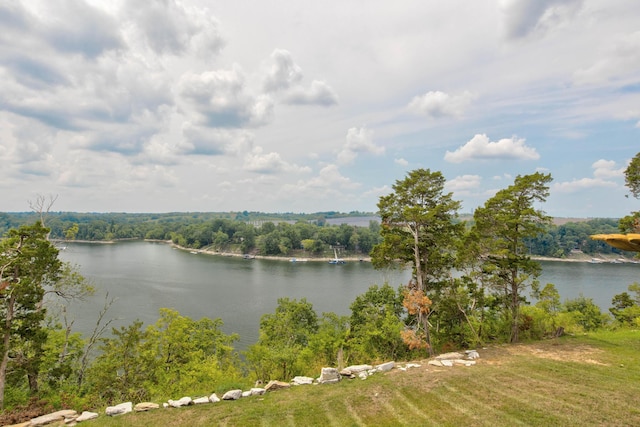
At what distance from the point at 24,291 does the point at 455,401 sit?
13.6 m

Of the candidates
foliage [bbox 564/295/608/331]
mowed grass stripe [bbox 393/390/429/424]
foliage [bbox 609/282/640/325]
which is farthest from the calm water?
mowed grass stripe [bbox 393/390/429/424]

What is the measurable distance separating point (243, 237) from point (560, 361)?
297 feet

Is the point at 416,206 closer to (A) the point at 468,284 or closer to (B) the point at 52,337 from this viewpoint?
(A) the point at 468,284

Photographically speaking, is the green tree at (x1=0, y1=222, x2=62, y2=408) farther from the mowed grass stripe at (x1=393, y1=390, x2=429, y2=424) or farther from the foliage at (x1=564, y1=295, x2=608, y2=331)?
the foliage at (x1=564, y1=295, x2=608, y2=331)

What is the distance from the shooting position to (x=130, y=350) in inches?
520

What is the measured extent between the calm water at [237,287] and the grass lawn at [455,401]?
17668mm

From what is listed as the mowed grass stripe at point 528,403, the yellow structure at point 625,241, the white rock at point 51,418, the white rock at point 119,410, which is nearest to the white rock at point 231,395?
the white rock at point 119,410

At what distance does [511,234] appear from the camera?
1352 centimetres

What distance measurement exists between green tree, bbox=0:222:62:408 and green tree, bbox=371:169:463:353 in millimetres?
13507

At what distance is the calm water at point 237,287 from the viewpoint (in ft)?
108

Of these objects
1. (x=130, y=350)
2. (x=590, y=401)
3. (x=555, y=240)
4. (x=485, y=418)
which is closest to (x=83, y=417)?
(x=130, y=350)

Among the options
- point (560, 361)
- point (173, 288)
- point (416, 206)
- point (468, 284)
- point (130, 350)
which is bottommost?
point (173, 288)

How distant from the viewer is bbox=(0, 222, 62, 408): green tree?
33.6ft

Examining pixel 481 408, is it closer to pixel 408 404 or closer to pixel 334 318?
pixel 408 404
